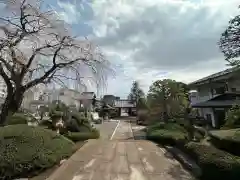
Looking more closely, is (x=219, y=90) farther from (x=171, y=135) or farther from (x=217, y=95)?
(x=171, y=135)

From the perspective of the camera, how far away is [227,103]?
1902cm

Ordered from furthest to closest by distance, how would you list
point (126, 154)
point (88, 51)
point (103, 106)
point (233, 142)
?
point (103, 106) < point (88, 51) < point (126, 154) < point (233, 142)

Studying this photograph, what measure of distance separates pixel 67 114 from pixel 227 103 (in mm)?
11963

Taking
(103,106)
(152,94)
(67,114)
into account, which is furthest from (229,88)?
(103,106)

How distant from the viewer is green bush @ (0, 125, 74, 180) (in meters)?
6.33

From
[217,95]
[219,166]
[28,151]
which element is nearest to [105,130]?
[217,95]

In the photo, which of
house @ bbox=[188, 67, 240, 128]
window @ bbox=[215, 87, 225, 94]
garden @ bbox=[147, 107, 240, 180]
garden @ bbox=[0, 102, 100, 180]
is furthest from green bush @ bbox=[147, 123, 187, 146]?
window @ bbox=[215, 87, 225, 94]

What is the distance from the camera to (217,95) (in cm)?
2380

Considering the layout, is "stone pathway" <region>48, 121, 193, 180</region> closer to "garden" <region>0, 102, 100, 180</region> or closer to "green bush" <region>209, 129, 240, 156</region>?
"garden" <region>0, 102, 100, 180</region>

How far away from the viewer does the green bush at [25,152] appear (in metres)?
6.33

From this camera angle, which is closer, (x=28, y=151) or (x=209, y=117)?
(x=28, y=151)

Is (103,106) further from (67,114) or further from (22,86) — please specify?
(22,86)

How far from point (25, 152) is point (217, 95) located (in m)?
20.9

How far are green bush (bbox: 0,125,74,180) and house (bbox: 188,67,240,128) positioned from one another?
11.2 m
